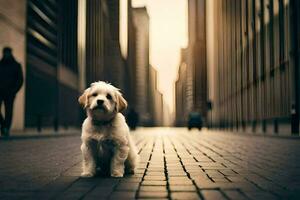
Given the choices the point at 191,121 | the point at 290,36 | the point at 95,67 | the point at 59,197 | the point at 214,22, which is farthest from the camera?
the point at 214,22

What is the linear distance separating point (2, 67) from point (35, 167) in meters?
7.49

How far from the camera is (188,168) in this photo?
6.59 m

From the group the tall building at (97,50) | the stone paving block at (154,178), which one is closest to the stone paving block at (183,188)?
the stone paving block at (154,178)

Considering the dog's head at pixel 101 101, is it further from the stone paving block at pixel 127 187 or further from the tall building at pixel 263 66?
the tall building at pixel 263 66

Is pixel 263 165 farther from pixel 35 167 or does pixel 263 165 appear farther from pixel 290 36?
pixel 290 36

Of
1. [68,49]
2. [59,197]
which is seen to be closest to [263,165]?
[59,197]

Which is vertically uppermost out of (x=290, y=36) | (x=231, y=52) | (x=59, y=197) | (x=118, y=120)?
(x=231, y=52)

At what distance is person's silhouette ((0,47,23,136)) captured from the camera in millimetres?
13242

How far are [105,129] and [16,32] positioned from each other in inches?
800

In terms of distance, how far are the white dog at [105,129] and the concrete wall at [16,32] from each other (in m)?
17.9

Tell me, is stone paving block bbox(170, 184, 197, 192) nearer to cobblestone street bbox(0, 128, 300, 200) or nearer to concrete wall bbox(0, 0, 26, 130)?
cobblestone street bbox(0, 128, 300, 200)

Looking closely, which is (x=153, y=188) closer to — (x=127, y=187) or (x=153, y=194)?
(x=127, y=187)

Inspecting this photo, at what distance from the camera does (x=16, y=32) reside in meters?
24.1

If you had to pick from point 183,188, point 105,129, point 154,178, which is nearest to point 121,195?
point 183,188
